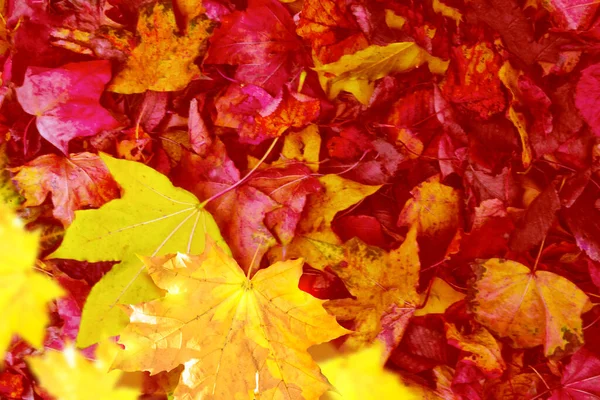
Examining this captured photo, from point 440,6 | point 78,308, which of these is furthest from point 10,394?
point 440,6

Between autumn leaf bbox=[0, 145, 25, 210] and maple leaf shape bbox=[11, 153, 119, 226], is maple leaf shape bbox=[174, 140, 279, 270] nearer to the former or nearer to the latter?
maple leaf shape bbox=[11, 153, 119, 226]

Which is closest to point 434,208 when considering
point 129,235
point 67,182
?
point 129,235

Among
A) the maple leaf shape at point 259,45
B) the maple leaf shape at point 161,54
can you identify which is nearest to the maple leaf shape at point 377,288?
the maple leaf shape at point 259,45

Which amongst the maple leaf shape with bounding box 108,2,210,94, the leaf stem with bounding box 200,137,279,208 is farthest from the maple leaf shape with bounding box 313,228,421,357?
the maple leaf shape with bounding box 108,2,210,94

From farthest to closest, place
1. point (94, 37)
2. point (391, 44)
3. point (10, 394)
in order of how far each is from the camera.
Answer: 1. point (10, 394)
2. point (94, 37)
3. point (391, 44)

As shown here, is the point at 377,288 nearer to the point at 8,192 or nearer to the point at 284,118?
the point at 284,118

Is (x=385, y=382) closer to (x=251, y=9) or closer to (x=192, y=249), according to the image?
(x=192, y=249)

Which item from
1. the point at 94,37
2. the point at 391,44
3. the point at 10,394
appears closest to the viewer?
the point at 391,44
